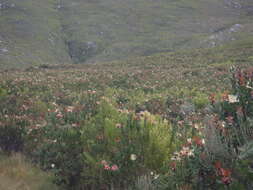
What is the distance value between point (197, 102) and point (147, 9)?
69158 millimetres

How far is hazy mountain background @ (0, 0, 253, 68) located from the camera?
178ft

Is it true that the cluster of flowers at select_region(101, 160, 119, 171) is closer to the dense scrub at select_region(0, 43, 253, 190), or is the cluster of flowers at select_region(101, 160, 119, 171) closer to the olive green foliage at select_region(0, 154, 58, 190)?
the dense scrub at select_region(0, 43, 253, 190)

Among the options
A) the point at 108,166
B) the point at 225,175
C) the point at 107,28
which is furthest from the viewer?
the point at 107,28

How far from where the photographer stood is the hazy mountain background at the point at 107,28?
54222 mm

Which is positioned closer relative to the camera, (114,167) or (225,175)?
(225,175)

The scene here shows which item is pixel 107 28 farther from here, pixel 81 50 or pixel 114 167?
pixel 114 167

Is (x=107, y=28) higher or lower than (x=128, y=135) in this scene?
higher

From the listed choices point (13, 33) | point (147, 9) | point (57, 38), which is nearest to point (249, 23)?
point (147, 9)

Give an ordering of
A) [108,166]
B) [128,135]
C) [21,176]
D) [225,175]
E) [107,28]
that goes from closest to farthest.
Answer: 1. [225,175]
2. [108,166]
3. [128,135]
4. [21,176]
5. [107,28]

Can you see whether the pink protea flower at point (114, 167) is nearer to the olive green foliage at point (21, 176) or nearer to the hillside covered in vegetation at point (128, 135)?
the hillside covered in vegetation at point (128, 135)

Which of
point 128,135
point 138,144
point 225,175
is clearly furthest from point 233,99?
point 128,135

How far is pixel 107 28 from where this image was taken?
66375 millimetres

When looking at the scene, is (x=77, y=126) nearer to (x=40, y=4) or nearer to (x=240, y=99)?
(x=240, y=99)

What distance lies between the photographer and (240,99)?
452cm
